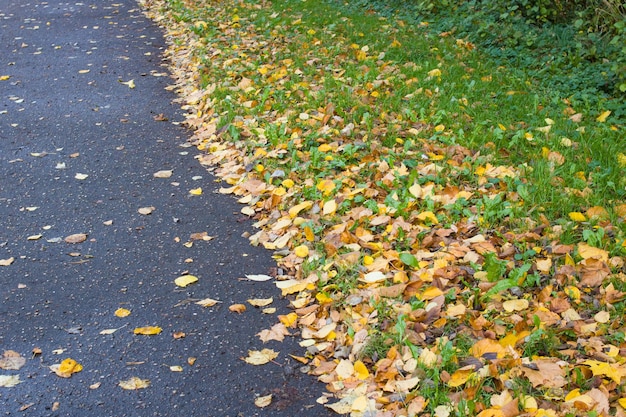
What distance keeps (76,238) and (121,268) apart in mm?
502

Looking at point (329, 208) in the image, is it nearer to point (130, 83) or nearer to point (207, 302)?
point (207, 302)

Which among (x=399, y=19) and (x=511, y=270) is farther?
(x=399, y=19)

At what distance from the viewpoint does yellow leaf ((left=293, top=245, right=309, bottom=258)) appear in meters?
3.86

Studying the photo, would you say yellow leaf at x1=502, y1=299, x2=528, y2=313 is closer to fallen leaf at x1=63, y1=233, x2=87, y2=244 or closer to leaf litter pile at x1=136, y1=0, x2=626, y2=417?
leaf litter pile at x1=136, y1=0, x2=626, y2=417

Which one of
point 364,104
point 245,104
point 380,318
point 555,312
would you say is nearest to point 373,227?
point 380,318

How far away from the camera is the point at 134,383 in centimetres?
297

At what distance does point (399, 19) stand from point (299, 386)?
6285 mm

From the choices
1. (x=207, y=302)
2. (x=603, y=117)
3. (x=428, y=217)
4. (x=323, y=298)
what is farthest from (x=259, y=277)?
(x=603, y=117)

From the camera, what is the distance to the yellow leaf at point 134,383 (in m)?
2.95

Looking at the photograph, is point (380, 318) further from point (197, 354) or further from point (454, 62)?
point (454, 62)

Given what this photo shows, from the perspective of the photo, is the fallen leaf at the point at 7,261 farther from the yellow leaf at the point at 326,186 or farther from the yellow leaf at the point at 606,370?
the yellow leaf at the point at 606,370

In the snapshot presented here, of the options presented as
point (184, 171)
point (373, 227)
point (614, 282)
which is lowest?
point (184, 171)

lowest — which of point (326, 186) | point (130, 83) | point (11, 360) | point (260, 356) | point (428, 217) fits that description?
point (130, 83)

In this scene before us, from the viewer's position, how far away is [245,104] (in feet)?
19.7
